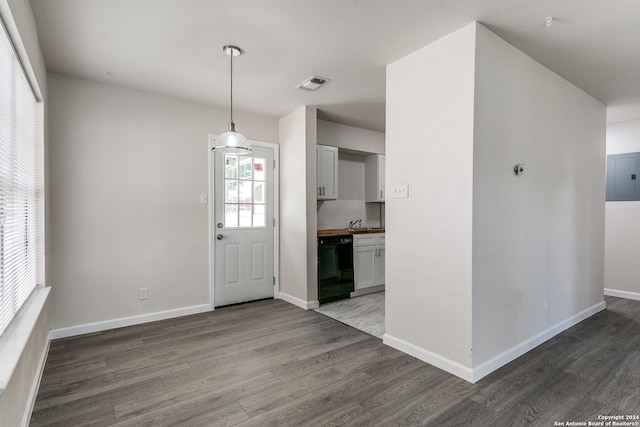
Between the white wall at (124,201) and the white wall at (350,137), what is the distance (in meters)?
1.48

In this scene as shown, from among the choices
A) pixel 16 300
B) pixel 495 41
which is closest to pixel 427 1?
pixel 495 41

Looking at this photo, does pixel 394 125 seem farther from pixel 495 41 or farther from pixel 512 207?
pixel 512 207

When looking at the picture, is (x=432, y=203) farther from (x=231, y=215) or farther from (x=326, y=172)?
(x=231, y=215)

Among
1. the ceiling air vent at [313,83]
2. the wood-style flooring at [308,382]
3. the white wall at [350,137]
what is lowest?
the wood-style flooring at [308,382]

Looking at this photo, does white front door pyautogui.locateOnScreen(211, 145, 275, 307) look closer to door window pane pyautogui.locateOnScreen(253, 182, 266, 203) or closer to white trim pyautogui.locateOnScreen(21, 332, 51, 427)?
door window pane pyautogui.locateOnScreen(253, 182, 266, 203)

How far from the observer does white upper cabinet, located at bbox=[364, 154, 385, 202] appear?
5492 mm

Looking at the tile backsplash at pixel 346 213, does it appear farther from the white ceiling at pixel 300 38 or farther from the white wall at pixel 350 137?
the white ceiling at pixel 300 38

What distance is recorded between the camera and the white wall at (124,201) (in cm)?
318

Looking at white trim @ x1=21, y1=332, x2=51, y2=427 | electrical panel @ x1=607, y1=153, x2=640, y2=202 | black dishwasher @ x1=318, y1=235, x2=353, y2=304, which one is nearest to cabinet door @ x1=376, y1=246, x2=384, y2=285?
black dishwasher @ x1=318, y1=235, x2=353, y2=304

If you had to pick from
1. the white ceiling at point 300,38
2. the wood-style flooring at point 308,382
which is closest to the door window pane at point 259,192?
the white ceiling at point 300,38

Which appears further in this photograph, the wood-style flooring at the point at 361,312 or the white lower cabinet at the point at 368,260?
the white lower cabinet at the point at 368,260

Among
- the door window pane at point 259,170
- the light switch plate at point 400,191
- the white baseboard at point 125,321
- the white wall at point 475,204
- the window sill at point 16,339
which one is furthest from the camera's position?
the door window pane at point 259,170

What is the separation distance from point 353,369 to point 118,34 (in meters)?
3.19

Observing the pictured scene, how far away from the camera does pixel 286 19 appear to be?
7.50 ft
